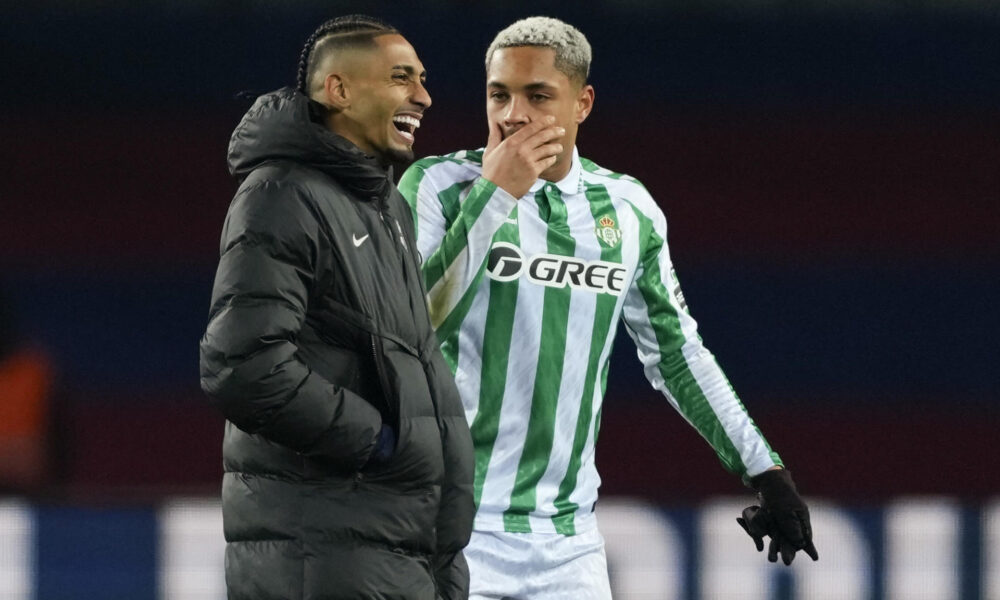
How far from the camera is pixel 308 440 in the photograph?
2.33 meters

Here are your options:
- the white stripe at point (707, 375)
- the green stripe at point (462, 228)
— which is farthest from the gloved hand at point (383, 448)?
the white stripe at point (707, 375)

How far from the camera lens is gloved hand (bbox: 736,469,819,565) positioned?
134 inches

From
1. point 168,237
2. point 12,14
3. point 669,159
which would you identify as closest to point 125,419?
point 168,237

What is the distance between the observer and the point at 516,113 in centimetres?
319

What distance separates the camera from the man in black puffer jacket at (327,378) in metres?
2.31

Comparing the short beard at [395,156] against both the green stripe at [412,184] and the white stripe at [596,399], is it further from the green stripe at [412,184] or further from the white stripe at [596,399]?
the white stripe at [596,399]

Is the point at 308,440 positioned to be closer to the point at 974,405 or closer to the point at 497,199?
the point at 497,199

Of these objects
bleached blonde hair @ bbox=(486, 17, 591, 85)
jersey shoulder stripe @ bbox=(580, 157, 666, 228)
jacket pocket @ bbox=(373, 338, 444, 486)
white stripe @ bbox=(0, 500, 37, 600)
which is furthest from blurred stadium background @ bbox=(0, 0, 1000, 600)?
jacket pocket @ bbox=(373, 338, 444, 486)

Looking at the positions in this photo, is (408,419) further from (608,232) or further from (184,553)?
(184,553)

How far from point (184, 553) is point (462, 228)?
2.55 meters

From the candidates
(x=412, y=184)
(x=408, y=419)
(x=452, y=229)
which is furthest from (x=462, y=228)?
(x=408, y=419)

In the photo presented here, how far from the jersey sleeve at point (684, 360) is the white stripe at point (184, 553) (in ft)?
7.06

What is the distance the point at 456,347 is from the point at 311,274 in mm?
878

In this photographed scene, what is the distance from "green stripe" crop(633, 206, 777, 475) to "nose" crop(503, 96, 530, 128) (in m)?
0.37
